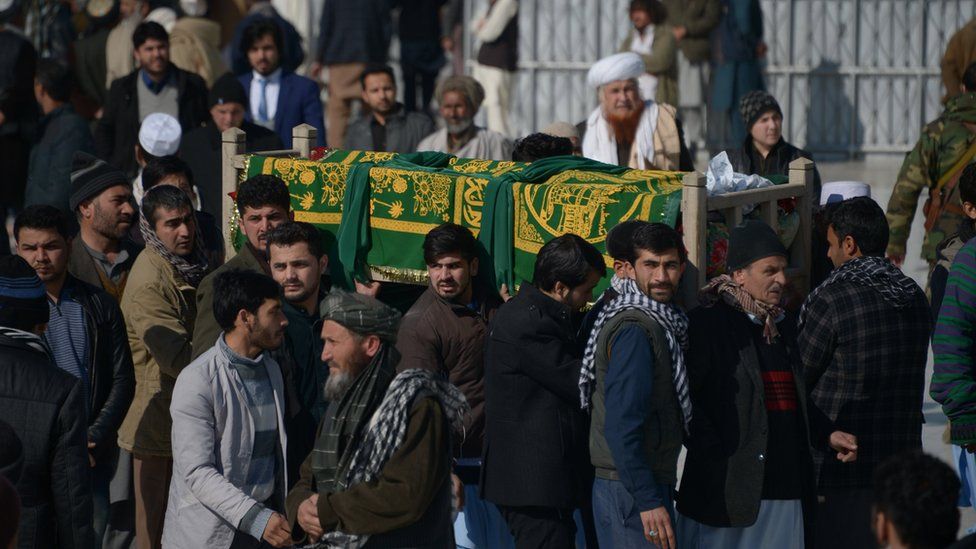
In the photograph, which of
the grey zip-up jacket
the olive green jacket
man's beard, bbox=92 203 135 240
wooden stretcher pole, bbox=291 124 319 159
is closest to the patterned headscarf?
the grey zip-up jacket

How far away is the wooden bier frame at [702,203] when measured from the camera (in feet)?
19.1

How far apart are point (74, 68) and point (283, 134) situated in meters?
2.84

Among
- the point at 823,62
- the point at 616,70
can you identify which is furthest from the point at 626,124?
the point at 823,62

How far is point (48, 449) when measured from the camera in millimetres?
4715

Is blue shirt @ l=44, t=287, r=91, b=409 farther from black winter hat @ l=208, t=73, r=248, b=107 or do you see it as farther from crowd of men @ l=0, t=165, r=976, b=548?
black winter hat @ l=208, t=73, r=248, b=107

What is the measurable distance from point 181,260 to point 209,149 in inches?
102

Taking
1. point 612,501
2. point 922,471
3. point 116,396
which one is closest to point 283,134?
point 116,396

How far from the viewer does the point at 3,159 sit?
9820 millimetres

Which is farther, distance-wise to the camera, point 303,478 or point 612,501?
point 612,501

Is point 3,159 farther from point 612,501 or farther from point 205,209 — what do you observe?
point 612,501

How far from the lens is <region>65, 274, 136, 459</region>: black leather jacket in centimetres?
598

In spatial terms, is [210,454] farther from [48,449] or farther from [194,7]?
[194,7]

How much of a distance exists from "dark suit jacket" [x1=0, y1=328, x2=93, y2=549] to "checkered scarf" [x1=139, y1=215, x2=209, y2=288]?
1662 mm

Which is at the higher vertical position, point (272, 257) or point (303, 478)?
point (272, 257)
